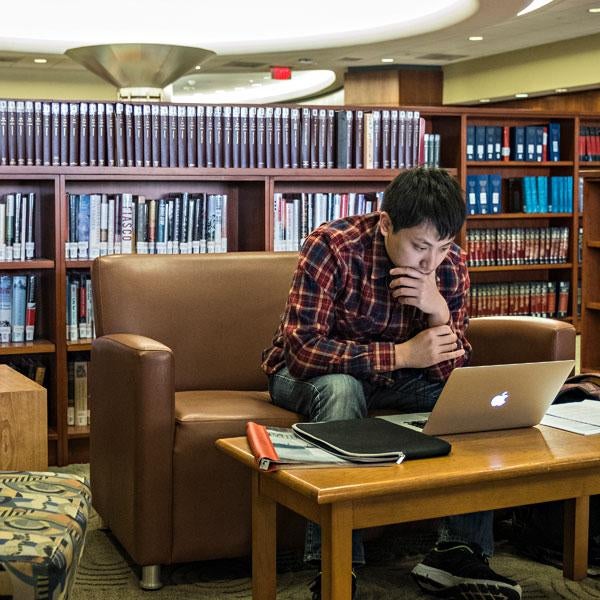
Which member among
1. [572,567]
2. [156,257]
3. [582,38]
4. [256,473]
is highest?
[582,38]

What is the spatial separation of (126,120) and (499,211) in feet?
7.92

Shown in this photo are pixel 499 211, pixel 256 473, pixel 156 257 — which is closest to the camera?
pixel 256 473

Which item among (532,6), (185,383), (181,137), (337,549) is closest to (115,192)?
(181,137)

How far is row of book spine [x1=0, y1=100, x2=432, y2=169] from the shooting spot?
4.31 m

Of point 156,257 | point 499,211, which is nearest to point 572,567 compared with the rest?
point 156,257

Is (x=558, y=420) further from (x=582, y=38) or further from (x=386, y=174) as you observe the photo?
(x=582, y=38)

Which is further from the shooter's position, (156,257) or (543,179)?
(543,179)

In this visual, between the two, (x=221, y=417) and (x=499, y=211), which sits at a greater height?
(x=499, y=211)

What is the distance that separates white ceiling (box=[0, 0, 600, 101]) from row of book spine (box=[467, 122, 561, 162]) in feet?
6.26

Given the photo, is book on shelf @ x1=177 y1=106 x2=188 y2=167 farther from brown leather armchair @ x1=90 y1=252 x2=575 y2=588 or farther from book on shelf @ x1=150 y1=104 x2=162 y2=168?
brown leather armchair @ x1=90 y1=252 x2=575 y2=588

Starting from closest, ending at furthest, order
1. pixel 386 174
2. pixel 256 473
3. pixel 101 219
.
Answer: pixel 256 473 → pixel 101 219 → pixel 386 174

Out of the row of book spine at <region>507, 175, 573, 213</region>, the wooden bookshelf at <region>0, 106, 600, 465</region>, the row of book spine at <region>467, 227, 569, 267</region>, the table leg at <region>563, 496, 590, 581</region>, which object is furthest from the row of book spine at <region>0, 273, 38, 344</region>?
the row of book spine at <region>507, 175, 573, 213</region>

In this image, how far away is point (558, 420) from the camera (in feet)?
8.49

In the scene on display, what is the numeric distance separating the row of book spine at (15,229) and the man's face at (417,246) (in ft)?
6.82
